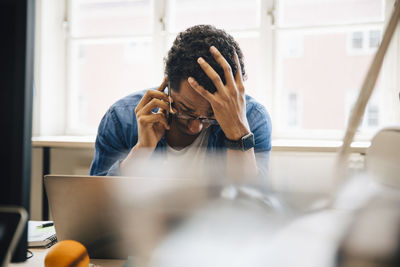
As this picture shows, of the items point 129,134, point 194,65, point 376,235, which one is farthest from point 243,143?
A: point 376,235

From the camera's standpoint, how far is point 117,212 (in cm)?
62

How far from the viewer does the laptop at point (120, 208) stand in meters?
0.59

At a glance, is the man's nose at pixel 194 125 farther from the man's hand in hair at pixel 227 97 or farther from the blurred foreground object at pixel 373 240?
the blurred foreground object at pixel 373 240

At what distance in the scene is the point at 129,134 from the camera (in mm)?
1461

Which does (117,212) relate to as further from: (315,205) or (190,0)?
(190,0)

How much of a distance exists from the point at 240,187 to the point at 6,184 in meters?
0.34

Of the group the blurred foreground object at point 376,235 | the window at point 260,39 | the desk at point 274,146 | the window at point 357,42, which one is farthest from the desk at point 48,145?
the window at point 357,42

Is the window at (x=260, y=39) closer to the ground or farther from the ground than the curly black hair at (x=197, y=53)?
farther from the ground

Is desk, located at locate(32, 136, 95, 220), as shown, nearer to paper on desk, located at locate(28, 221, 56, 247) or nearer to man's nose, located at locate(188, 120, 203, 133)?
man's nose, located at locate(188, 120, 203, 133)

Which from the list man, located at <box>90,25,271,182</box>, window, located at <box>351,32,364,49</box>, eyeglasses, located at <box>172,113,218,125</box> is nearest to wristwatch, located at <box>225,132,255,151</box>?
man, located at <box>90,25,271,182</box>

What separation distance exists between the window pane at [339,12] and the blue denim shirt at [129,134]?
1.26 meters

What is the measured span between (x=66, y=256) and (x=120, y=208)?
117mm

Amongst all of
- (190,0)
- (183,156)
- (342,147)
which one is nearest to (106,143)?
(183,156)

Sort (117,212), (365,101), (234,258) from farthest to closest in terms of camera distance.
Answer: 1. (117,212)
2. (234,258)
3. (365,101)
